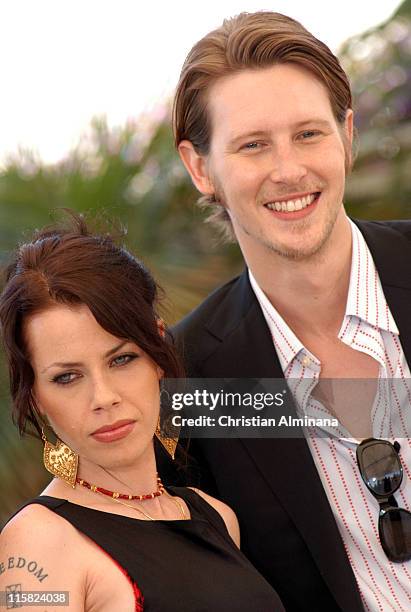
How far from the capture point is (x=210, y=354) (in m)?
2.21

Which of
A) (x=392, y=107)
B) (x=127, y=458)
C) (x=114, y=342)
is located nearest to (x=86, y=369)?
(x=114, y=342)

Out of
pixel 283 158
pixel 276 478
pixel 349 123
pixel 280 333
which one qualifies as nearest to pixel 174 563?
pixel 276 478

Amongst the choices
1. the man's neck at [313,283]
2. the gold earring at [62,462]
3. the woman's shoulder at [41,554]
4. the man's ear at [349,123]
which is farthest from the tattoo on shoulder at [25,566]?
the man's ear at [349,123]

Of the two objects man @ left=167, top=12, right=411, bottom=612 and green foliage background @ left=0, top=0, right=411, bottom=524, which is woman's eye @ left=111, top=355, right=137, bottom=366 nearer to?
man @ left=167, top=12, right=411, bottom=612

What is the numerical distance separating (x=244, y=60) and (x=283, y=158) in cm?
25

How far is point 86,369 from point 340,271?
78cm

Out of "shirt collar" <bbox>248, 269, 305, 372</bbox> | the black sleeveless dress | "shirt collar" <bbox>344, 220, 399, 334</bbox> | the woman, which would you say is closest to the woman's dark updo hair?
the woman

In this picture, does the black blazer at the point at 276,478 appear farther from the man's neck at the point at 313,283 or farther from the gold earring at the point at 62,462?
the gold earring at the point at 62,462

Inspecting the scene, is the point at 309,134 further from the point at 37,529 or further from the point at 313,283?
the point at 37,529

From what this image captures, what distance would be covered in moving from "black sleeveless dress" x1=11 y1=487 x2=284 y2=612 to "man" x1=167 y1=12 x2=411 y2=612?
0.86ft

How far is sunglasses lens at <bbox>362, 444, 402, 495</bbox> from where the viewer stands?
6.69 ft

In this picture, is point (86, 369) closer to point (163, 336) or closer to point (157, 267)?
point (163, 336)

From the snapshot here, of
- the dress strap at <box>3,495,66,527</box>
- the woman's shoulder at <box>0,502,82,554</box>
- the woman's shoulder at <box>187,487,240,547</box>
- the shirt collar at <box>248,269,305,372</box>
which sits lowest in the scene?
the woman's shoulder at <box>0,502,82,554</box>

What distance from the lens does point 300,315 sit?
2.26m
